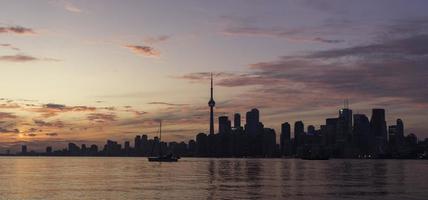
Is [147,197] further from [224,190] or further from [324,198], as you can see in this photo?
[324,198]

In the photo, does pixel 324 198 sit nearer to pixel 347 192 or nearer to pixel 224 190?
pixel 347 192

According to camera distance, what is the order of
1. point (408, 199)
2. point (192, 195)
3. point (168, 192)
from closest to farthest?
point (408, 199) → point (192, 195) → point (168, 192)

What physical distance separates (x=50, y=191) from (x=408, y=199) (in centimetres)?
5575

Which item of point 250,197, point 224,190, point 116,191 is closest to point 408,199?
point 250,197

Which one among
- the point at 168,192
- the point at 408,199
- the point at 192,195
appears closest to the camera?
the point at 408,199

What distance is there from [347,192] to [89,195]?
130 feet

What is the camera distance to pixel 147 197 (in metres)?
83.9

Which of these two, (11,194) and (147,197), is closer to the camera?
(147,197)

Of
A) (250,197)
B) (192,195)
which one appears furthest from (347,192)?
(192,195)

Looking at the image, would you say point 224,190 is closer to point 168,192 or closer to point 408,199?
point 168,192

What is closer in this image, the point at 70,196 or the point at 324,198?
the point at 324,198

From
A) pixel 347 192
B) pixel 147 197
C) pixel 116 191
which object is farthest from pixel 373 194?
pixel 116 191

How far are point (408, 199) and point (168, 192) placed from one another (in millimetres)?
36190

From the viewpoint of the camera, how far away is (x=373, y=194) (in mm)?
88188
